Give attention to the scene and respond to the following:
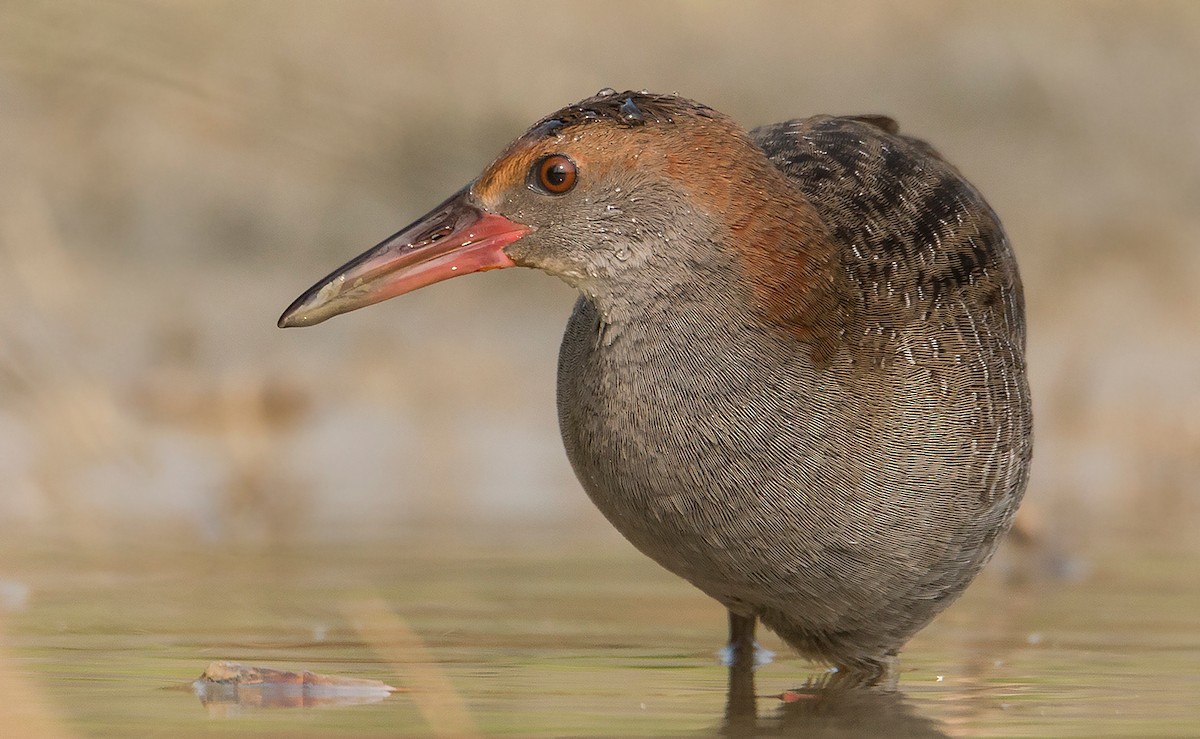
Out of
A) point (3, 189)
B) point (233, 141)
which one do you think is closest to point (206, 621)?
point (3, 189)

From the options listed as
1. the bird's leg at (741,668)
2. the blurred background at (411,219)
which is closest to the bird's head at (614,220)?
the bird's leg at (741,668)

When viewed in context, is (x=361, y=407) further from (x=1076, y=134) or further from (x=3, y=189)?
(x=1076, y=134)

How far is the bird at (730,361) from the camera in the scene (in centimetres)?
450

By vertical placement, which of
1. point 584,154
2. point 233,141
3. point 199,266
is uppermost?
point 233,141

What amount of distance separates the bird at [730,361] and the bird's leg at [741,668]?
0.21m

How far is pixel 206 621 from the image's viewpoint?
18.3 feet

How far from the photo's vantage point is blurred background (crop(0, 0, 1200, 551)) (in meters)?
8.16

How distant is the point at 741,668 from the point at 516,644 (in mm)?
604

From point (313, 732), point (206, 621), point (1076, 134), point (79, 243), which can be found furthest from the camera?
point (1076, 134)

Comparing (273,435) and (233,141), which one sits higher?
(233,141)

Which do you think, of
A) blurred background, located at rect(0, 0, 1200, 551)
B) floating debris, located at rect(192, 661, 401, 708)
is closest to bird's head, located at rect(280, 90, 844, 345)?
floating debris, located at rect(192, 661, 401, 708)

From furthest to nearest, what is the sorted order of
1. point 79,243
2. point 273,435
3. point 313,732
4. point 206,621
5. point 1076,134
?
point 1076,134 < point 79,243 < point 273,435 < point 206,621 < point 313,732

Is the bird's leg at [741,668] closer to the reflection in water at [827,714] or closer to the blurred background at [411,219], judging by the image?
the reflection in water at [827,714]

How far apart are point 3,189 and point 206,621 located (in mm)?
4263
